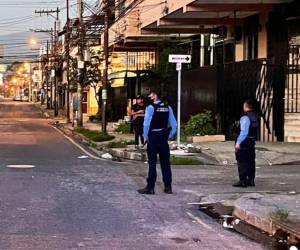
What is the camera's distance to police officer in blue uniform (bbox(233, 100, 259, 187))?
12609 mm

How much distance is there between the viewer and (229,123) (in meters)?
23.1

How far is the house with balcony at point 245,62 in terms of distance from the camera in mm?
21719

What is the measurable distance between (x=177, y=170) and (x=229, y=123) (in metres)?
7.68

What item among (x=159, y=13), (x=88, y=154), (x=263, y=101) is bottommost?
(x=88, y=154)

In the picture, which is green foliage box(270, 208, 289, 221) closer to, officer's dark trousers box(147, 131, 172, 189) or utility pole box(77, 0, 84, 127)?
officer's dark trousers box(147, 131, 172, 189)

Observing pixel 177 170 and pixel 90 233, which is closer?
pixel 90 233

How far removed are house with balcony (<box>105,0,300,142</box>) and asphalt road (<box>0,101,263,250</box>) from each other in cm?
709

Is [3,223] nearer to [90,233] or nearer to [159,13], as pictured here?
[90,233]

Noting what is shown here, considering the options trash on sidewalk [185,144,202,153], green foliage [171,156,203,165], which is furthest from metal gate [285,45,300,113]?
green foliage [171,156,203,165]

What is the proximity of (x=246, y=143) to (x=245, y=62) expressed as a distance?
10255mm

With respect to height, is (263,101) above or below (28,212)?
above

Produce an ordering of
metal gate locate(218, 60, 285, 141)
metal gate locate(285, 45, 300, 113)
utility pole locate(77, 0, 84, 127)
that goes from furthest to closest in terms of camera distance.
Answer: utility pole locate(77, 0, 84, 127) < metal gate locate(285, 45, 300, 113) < metal gate locate(218, 60, 285, 141)

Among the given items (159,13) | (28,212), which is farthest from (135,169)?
(159,13)

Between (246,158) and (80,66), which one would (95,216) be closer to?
(246,158)
